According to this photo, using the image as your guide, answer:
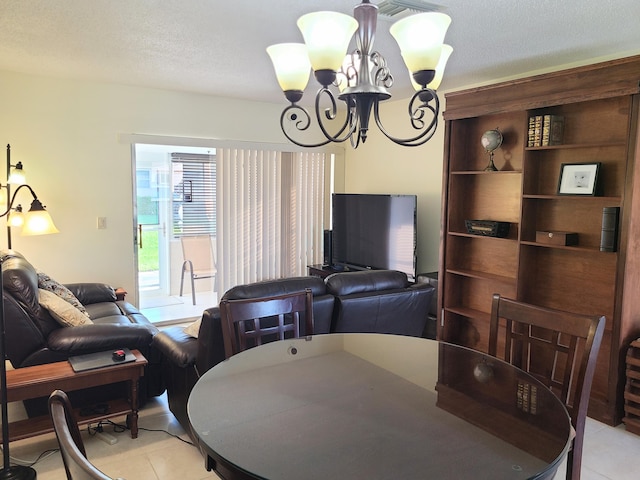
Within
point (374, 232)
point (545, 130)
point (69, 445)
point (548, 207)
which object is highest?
point (545, 130)

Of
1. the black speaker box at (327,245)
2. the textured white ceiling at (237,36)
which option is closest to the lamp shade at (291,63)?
the textured white ceiling at (237,36)

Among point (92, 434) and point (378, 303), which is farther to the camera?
point (378, 303)

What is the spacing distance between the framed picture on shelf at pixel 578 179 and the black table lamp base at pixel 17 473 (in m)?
3.57

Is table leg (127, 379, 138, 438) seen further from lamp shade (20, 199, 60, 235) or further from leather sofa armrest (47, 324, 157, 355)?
lamp shade (20, 199, 60, 235)

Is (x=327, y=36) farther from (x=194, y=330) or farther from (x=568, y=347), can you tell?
(x=194, y=330)

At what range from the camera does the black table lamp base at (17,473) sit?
2.30 meters

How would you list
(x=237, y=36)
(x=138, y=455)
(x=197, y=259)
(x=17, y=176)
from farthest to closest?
(x=197, y=259)
(x=17, y=176)
(x=237, y=36)
(x=138, y=455)

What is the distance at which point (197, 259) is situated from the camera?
5.66m

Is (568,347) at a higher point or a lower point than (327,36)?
lower

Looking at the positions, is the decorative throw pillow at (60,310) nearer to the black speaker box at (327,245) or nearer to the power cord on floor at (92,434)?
the power cord on floor at (92,434)

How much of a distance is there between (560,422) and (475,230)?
258 cm

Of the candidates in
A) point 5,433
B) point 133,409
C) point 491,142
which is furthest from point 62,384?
point 491,142

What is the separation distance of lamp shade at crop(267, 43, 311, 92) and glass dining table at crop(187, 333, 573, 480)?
1183 mm

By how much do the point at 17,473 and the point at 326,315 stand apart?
174cm
